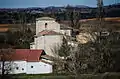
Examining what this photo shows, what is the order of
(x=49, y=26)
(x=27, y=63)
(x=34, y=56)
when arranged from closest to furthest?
(x=27, y=63)
(x=34, y=56)
(x=49, y=26)

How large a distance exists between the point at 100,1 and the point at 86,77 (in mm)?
6414

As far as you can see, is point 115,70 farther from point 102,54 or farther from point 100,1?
point 100,1

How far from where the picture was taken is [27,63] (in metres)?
11.0

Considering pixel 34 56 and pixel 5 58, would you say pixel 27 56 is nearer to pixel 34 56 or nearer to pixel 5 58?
pixel 34 56

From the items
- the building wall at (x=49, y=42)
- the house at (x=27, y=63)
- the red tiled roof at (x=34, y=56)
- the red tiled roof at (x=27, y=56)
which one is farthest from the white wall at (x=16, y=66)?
the building wall at (x=49, y=42)

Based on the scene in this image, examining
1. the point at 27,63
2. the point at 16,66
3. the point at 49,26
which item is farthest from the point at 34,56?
the point at 49,26

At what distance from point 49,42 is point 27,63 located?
5.35 feet

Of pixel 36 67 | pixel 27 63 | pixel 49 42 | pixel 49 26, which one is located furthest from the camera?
pixel 49 26

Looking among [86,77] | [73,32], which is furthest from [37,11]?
[86,77]

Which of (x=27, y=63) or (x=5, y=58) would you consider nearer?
(x=5, y=58)

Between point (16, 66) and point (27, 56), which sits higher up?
point (27, 56)

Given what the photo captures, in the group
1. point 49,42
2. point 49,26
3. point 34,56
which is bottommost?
point 34,56

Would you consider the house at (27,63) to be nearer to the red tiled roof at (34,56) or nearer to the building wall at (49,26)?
the red tiled roof at (34,56)

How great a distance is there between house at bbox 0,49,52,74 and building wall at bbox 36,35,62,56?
1029 millimetres
